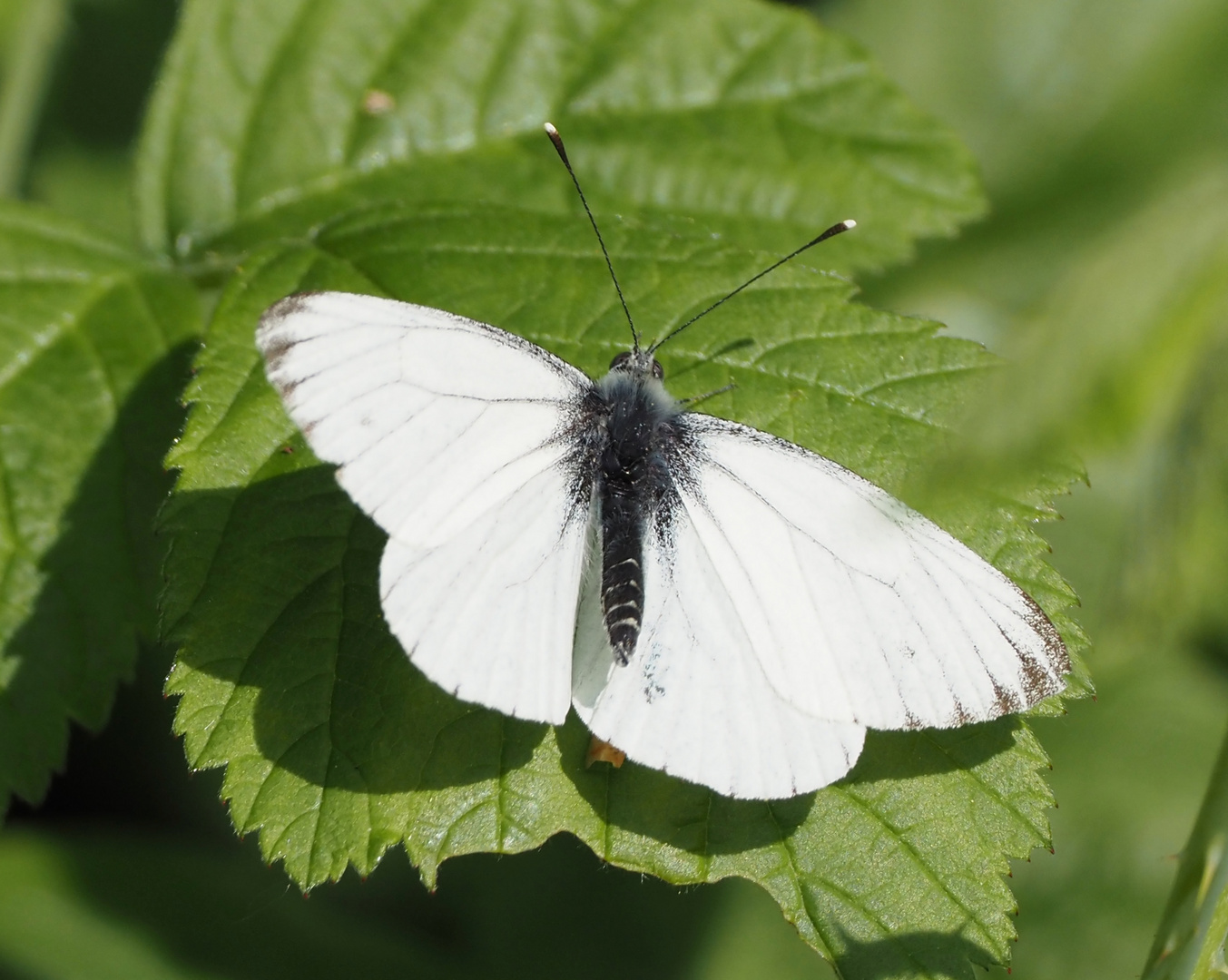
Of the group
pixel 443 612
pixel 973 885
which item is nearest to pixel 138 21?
pixel 443 612

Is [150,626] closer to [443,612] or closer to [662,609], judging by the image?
[443,612]

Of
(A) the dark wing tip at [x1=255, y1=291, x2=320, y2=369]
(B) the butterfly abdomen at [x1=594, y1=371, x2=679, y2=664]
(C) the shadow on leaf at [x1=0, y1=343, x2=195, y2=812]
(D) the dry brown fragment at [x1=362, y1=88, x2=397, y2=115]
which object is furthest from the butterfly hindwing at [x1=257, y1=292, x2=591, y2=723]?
(D) the dry brown fragment at [x1=362, y1=88, x2=397, y2=115]

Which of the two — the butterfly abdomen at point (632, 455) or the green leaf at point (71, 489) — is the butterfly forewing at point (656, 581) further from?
the green leaf at point (71, 489)

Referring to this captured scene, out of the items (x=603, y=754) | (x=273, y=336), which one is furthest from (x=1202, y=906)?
(x=273, y=336)

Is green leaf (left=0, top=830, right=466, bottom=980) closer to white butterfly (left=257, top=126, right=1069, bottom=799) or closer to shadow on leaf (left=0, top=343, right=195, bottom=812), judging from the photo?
shadow on leaf (left=0, top=343, right=195, bottom=812)

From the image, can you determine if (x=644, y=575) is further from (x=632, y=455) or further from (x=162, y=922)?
(x=162, y=922)

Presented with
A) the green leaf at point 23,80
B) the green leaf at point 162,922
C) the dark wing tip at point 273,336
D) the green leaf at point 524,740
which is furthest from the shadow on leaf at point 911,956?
the green leaf at point 23,80

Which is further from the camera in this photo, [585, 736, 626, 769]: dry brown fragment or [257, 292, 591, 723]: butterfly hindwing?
[585, 736, 626, 769]: dry brown fragment
